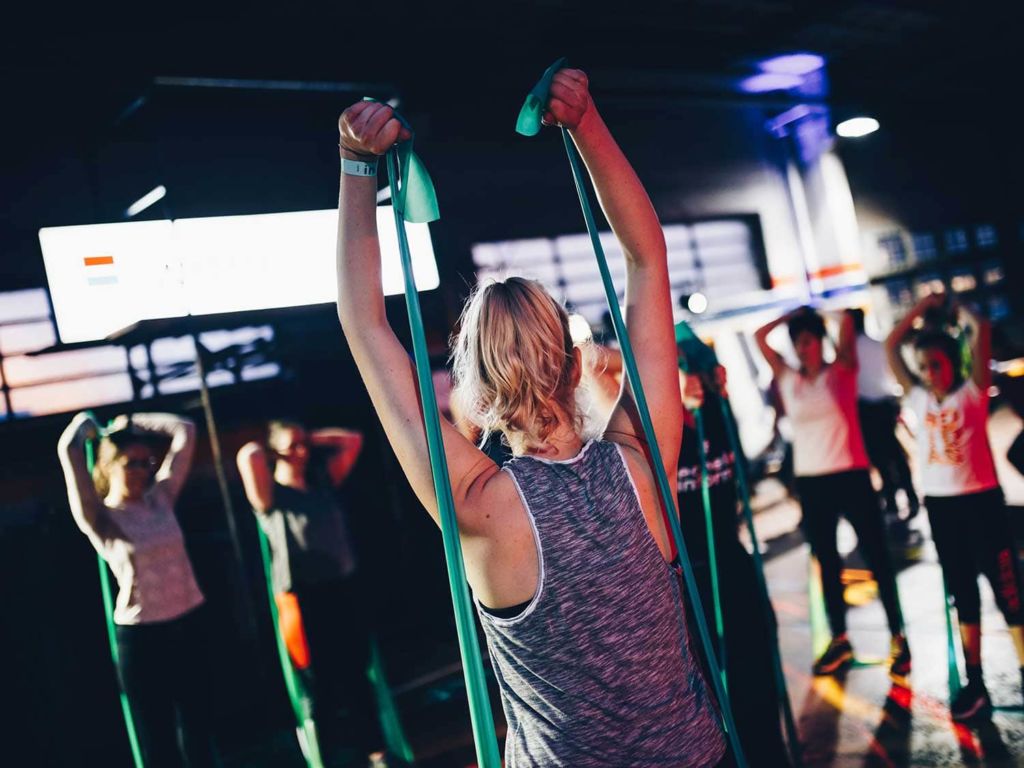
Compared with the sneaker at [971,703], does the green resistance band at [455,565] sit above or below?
above

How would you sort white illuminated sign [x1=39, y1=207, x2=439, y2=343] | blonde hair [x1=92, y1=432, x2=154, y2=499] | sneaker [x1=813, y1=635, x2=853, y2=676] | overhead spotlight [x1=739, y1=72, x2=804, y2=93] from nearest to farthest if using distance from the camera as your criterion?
blonde hair [x1=92, y1=432, x2=154, y2=499], sneaker [x1=813, y1=635, x2=853, y2=676], white illuminated sign [x1=39, y1=207, x2=439, y2=343], overhead spotlight [x1=739, y1=72, x2=804, y2=93]

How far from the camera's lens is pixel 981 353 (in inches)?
123

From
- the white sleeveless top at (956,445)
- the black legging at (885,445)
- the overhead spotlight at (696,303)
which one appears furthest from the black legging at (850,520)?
the overhead spotlight at (696,303)

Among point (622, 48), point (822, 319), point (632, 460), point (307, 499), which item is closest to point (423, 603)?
point (307, 499)

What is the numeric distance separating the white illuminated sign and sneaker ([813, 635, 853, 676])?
3.01 meters

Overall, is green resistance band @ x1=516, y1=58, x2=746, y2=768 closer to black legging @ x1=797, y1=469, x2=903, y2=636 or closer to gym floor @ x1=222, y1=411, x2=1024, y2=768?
gym floor @ x1=222, y1=411, x2=1024, y2=768

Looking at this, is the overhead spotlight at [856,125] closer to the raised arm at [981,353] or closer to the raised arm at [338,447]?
the raised arm at [981,353]

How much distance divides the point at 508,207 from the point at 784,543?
148 inches

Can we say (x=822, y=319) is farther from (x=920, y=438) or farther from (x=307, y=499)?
(x=307, y=499)

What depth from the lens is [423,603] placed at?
5777 mm

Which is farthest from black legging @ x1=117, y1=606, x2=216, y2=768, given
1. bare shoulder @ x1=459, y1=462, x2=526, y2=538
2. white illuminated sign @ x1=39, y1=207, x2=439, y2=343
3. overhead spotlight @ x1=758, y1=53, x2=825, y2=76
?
overhead spotlight @ x1=758, y1=53, x2=825, y2=76

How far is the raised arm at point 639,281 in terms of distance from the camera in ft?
3.68

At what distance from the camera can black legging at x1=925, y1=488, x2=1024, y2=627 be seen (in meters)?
2.96

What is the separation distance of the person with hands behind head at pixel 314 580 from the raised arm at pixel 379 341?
2.87 metres
